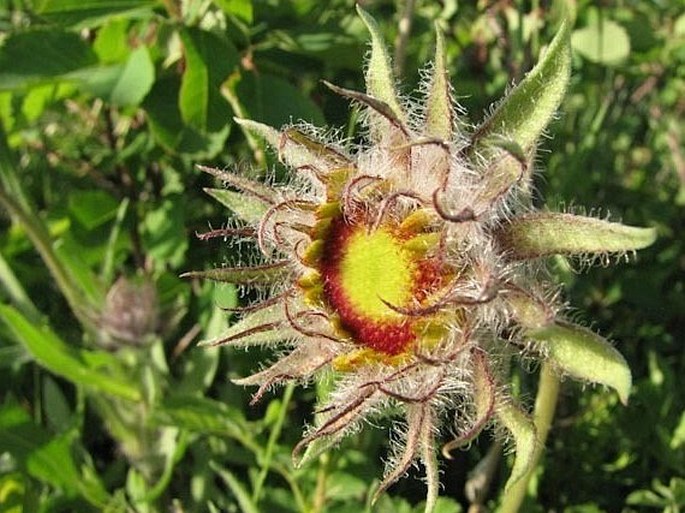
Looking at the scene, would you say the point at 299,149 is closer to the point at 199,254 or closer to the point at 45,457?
the point at 45,457

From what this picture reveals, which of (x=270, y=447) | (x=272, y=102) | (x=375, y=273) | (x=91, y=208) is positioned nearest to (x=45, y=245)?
(x=91, y=208)

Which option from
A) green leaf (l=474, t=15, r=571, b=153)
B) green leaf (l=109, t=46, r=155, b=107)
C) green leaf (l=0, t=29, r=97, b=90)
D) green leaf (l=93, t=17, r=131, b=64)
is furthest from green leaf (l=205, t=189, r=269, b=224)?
green leaf (l=93, t=17, r=131, b=64)

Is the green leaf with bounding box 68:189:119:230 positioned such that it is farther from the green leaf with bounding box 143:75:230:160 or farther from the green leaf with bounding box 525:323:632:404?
the green leaf with bounding box 525:323:632:404

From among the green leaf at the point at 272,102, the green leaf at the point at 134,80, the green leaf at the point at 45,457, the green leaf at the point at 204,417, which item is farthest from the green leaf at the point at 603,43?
the green leaf at the point at 45,457

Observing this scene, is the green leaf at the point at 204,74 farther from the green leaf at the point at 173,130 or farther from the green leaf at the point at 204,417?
the green leaf at the point at 204,417

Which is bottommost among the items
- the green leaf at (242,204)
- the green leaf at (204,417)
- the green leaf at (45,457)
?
the green leaf at (45,457)
